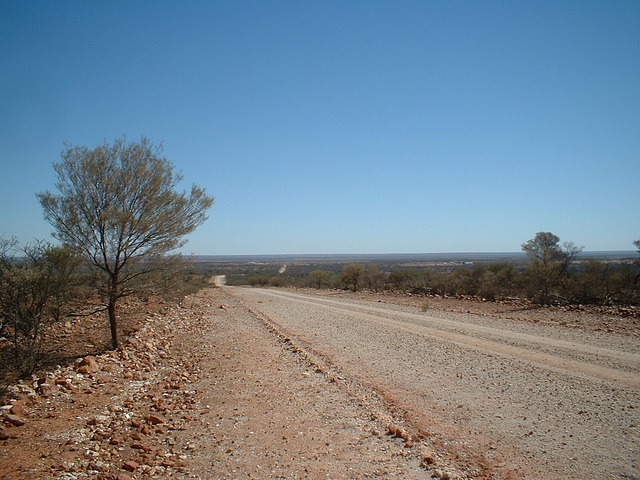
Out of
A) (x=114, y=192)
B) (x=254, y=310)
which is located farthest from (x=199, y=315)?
(x=114, y=192)

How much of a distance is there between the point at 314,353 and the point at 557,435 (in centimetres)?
605

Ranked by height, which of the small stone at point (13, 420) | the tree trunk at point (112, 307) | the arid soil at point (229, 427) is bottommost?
the arid soil at point (229, 427)

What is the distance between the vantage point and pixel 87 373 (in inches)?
296

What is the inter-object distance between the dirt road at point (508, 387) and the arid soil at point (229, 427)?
0.22ft

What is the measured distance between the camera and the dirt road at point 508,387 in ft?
15.7

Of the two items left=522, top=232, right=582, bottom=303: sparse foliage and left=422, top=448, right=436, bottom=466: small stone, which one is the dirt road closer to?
left=422, top=448, right=436, bottom=466: small stone

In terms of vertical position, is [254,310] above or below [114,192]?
below

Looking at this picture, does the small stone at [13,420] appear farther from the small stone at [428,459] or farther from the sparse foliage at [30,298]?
the small stone at [428,459]

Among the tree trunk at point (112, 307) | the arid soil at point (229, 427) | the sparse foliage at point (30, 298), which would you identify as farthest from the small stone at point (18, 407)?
the tree trunk at point (112, 307)

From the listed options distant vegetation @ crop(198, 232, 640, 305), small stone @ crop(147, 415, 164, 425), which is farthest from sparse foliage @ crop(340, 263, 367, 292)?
small stone @ crop(147, 415, 164, 425)

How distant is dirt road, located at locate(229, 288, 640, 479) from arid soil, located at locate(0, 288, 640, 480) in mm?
66

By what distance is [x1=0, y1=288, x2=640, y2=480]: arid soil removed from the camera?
14.7ft

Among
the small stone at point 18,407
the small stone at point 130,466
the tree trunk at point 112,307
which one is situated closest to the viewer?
the small stone at point 130,466

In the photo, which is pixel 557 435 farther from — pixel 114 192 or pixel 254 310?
pixel 254 310
